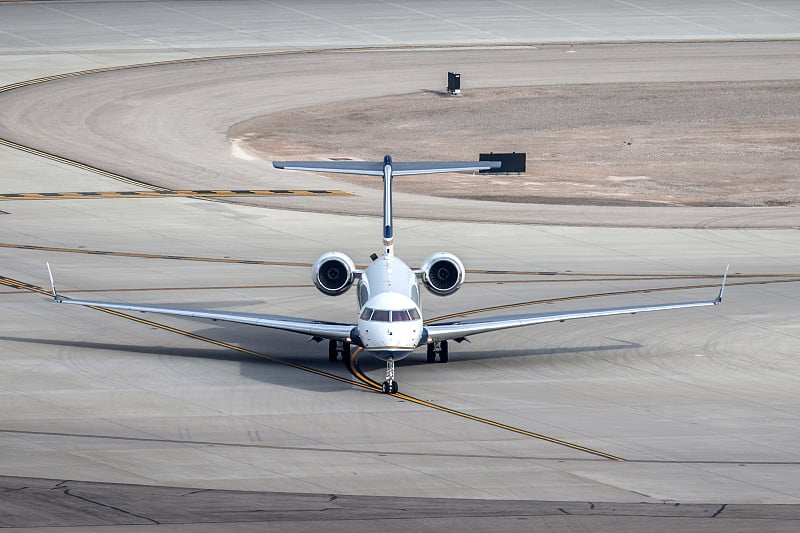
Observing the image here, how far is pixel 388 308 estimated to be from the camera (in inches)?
1443

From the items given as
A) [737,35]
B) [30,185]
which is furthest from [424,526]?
[737,35]

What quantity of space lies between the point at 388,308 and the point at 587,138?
4362 centimetres

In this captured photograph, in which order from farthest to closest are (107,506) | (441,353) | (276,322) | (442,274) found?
1. (441,353)
2. (442,274)
3. (276,322)
4. (107,506)

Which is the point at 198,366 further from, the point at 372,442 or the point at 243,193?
the point at 243,193

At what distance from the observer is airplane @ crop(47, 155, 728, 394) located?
3659 centimetres

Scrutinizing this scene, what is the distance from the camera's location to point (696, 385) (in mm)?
38000

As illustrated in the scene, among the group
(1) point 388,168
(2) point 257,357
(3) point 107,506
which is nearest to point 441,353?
(2) point 257,357

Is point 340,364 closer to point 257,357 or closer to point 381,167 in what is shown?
point 257,357

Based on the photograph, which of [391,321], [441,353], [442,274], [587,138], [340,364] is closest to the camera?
[391,321]

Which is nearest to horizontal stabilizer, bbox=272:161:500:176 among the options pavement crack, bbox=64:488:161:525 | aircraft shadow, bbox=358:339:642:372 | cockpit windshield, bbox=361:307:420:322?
cockpit windshield, bbox=361:307:420:322

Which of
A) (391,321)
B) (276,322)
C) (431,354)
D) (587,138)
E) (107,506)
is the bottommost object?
(107,506)

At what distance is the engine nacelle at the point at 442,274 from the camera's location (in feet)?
128

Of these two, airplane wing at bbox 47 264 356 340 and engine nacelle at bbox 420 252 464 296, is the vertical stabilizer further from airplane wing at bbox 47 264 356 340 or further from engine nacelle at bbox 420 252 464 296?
airplane wing at bbox 47 264 356 340

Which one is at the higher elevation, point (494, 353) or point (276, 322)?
point (276, 322)
